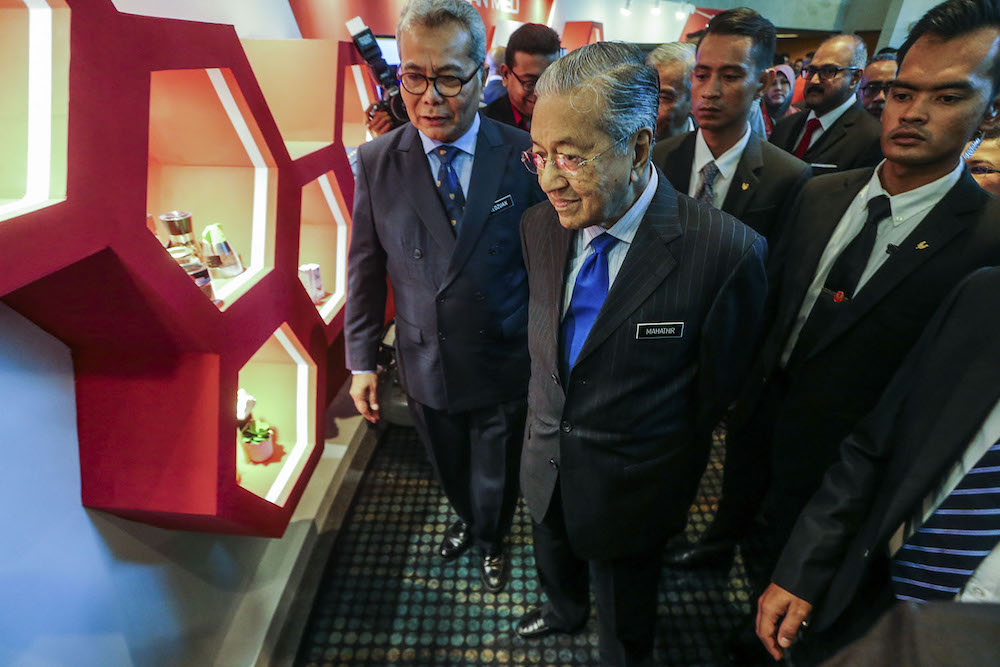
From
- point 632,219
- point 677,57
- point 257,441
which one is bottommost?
point 257,441

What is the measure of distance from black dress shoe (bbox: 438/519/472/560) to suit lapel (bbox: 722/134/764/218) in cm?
192

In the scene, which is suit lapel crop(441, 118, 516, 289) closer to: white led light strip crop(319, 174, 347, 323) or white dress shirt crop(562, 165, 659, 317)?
white dress shirt crop(562, 165, 659, 317)

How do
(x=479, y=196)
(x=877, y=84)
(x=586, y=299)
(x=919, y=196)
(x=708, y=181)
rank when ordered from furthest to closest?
(x=877, y=84) → (x=708, y=181) → (x=479, y=196) → (x=919, y=196) → (x=586, y=299)

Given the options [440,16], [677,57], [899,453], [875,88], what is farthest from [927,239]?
[875,88]

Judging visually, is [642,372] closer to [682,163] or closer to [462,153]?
[462,153]

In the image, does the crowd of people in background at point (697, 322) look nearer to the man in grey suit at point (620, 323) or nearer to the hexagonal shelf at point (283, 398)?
the man in grey suit at point (620, 323)

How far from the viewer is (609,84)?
38.3 inches

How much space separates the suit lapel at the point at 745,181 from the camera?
2008mm

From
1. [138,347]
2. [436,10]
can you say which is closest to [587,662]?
[138,347]

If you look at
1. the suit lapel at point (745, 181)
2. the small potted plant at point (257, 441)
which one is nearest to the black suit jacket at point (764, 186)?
the suit lapel at point (745, 181)

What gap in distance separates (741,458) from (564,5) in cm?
891

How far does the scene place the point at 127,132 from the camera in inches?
42.7

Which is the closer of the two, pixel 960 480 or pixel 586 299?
pixel 960 480

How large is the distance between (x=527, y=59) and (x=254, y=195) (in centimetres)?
170
